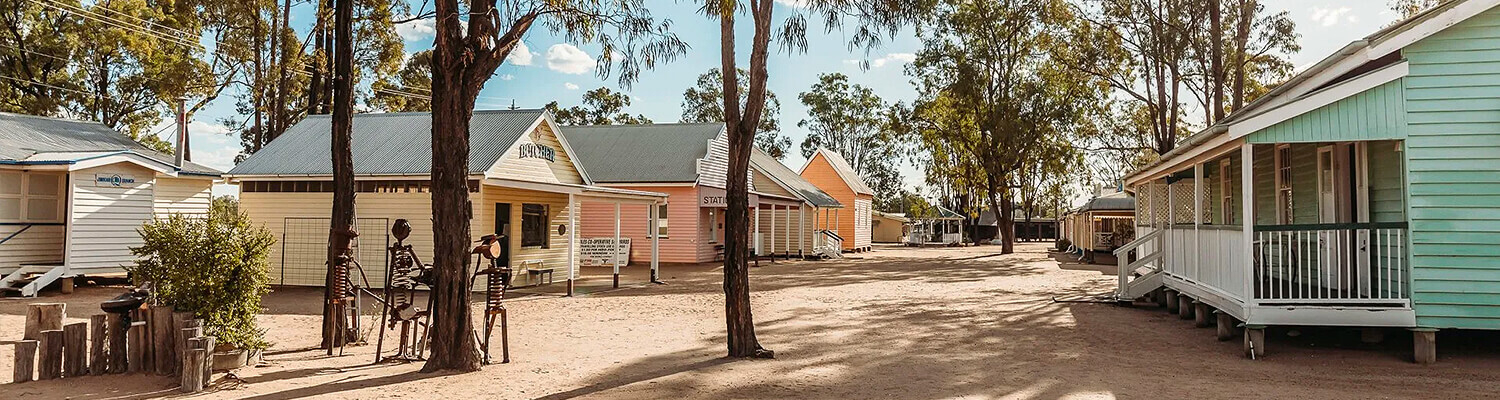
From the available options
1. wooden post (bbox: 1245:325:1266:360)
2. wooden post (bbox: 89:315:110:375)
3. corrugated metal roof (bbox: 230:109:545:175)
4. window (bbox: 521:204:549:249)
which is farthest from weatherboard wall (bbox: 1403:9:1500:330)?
window (bbox: 521:204:549:249)

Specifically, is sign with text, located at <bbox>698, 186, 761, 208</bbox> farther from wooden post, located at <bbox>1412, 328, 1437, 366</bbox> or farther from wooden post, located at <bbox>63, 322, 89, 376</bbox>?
wooden post, located at <bbox>63, 322, 89, 376</bbox>

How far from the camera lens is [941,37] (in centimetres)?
3450

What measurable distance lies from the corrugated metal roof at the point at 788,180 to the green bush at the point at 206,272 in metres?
22.8

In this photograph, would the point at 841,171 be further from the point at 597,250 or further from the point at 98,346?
the point at 98,346

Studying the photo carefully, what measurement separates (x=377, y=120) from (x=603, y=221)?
8.09 m

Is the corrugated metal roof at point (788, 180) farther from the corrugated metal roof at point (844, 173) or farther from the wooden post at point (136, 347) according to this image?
the wooden post at point (136, 347)

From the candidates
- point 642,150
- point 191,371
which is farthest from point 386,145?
point 191,371

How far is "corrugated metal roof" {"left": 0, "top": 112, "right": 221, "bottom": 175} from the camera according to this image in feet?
55.0

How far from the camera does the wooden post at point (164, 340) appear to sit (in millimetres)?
7426

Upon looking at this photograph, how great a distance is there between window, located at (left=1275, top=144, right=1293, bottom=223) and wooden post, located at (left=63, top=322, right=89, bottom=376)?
527 inches

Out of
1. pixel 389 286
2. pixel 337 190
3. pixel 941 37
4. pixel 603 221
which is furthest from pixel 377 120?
pixel 941 37

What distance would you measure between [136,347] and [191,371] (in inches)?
42.4

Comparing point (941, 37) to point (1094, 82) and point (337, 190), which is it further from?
point (337, 190)

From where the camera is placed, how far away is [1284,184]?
11.8 meters
